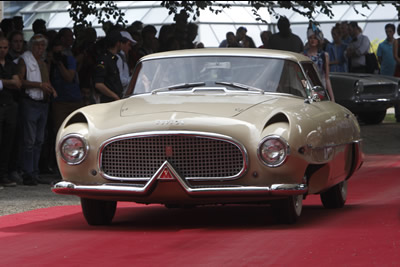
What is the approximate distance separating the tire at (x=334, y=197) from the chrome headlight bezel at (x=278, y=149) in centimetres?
198

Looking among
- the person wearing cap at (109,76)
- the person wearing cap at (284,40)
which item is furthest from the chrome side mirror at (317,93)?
the person wearing cap at (284,40)

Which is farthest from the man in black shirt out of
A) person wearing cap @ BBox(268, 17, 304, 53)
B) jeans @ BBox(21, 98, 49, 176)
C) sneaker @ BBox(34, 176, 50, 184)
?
person wearing cap @ BBox(268, 17, 304, 53)

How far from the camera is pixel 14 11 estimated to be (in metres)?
49.7

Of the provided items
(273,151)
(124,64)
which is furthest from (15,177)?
(273,151)

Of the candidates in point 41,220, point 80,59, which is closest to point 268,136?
point 41,220

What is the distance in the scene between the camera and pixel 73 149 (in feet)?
29.4

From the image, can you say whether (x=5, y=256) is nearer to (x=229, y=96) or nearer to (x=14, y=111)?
(x=229, y=96)

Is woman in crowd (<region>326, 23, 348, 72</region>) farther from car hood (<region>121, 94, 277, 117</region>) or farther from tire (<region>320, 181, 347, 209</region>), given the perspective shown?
car hood (<region>121, 94, 277, 117</region>)

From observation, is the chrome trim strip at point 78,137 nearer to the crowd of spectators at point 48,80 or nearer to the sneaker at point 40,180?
the crowd of spectators at point 48,80

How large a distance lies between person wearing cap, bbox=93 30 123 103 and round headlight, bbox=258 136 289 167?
4.80m

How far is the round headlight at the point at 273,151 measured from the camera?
27.9 feet

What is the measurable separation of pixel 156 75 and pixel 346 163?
6.51 ft

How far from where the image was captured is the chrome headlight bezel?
27.9 ft

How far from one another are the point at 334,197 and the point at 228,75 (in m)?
1.63
